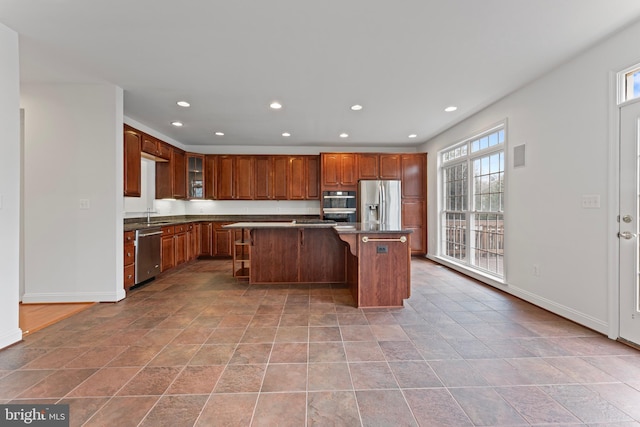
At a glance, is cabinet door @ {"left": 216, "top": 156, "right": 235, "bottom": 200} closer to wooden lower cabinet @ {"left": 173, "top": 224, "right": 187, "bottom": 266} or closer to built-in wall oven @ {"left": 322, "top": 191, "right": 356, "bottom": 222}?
wooden lower cabinet @ {"left": 173, "top": 224, "right": 187, "bottom": 266}

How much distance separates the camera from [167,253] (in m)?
4.80

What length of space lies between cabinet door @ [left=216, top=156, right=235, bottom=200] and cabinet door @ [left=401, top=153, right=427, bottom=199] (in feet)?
12.7

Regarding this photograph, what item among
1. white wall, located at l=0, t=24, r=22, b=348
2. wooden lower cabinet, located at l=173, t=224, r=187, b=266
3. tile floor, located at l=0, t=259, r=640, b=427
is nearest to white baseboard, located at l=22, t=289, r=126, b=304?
tile floor, located at l=0, t=259, r=640, b=427

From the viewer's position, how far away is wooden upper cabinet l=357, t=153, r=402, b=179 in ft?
20.4

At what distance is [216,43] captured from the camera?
2.47m

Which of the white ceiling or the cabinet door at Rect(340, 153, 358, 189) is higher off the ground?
the white ceiling

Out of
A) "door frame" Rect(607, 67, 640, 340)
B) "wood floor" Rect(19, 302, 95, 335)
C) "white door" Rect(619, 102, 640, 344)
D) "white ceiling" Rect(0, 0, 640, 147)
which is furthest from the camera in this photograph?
"wood floor" Rect(19, 302, 95, 335)

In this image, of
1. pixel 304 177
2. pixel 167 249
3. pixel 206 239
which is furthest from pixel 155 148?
pixel 304 177

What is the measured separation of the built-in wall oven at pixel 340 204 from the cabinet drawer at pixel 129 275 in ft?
12.0

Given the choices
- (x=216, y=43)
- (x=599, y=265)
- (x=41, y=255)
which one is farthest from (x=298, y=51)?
(x=41, y=255)

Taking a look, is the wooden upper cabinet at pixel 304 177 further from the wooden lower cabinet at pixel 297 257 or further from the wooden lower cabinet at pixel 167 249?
the wooden lower cabinet at pixel 167 249

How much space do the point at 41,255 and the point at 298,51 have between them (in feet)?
12.3

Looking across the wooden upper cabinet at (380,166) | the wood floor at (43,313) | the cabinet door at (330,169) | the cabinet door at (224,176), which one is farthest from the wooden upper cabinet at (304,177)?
the wood floor at (43,313)

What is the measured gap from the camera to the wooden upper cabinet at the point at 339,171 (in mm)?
6164
